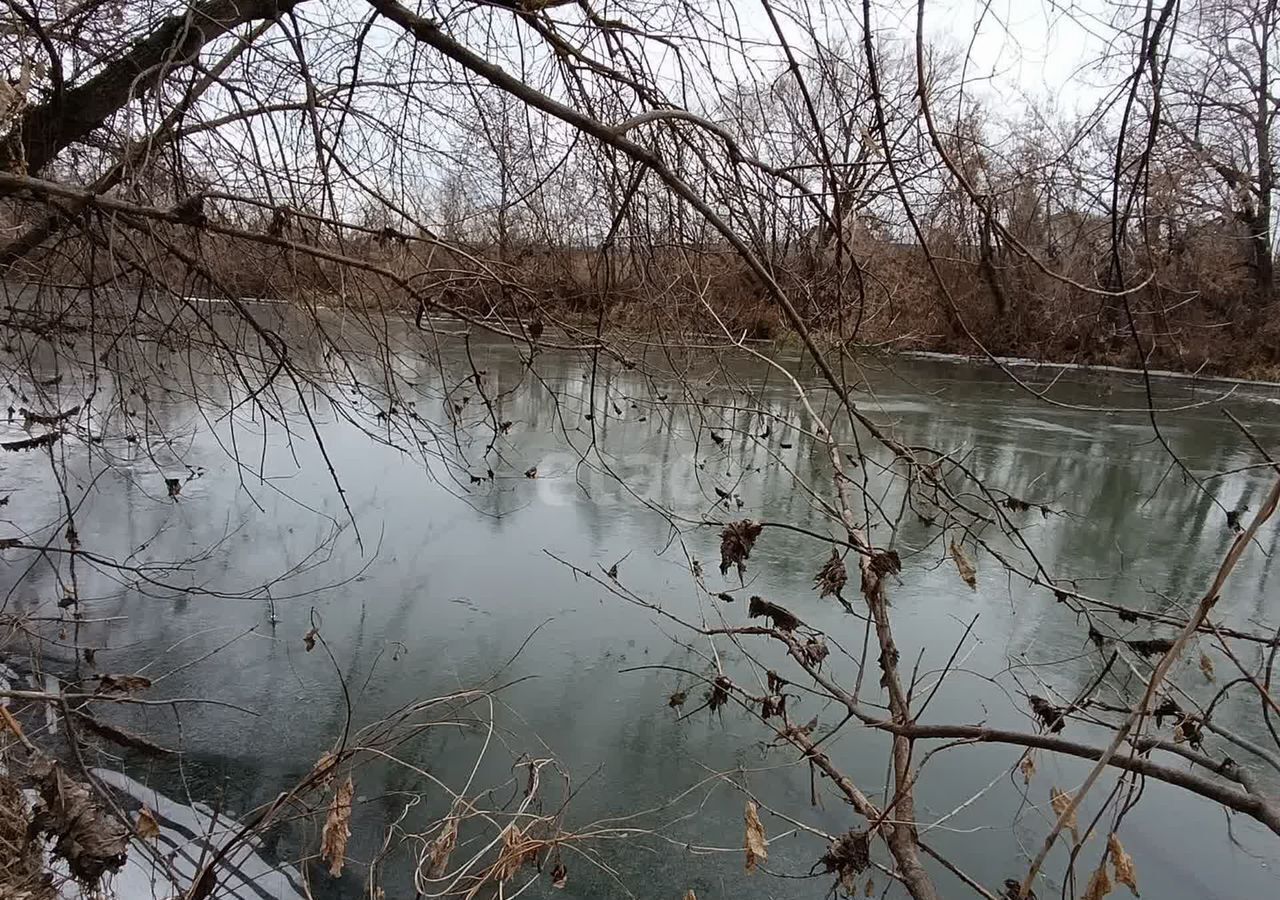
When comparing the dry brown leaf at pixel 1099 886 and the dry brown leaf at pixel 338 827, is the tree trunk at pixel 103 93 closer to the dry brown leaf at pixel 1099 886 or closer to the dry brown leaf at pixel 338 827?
the dry brown leaf at pixel 338 827

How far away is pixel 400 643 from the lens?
4137 mm

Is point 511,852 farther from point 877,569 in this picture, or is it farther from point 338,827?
A: point 877,569

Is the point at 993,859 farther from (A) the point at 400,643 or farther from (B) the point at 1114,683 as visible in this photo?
(A) the point at 400,643

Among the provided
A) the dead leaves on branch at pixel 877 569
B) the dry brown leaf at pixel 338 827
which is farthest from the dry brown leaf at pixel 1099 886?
the dry brown leaf at pixel 338 827

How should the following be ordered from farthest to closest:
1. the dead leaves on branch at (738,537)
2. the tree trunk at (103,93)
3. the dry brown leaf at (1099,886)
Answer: the tree trunk at (103,93) → the dead leaves on branch at (738,537) → the dry brown leaf at (1099,886)

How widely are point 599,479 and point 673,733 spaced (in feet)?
11.9

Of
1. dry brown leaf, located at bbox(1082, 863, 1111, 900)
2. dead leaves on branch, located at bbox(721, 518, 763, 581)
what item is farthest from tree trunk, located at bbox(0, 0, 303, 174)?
dry brown leaf, located at bbox(1082, 863, 1111, 900)

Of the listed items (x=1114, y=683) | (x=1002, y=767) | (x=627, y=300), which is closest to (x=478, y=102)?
(x=627, y=300)

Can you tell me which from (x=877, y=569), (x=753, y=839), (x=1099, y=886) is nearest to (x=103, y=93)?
(x=877, y=569)

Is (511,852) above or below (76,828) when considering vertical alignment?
below

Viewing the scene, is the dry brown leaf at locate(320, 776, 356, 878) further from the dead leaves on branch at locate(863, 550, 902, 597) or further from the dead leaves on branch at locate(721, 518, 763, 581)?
the dead leaves on branch at locate(863, 550, 902, 597)

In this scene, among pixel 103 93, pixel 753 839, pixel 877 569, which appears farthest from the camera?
pixel 103 93

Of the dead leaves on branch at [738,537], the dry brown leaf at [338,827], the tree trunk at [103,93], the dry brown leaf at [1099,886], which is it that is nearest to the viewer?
the dry brown leaf at [1099,886]

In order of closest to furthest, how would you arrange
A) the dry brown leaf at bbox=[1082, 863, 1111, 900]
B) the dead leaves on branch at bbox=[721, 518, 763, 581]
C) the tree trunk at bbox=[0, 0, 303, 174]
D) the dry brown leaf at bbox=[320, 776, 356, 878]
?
1. the dry brown leaf at bbox=[1082, 863, 1111, 900]
2. the dry brown leaf at bbox=[320, 776, 356, 878]
3. the dead leaves on branch at bbox=[721, 518, 763, 581]
4. the tree trunk at bbox=[0, 0, 303, 174]
